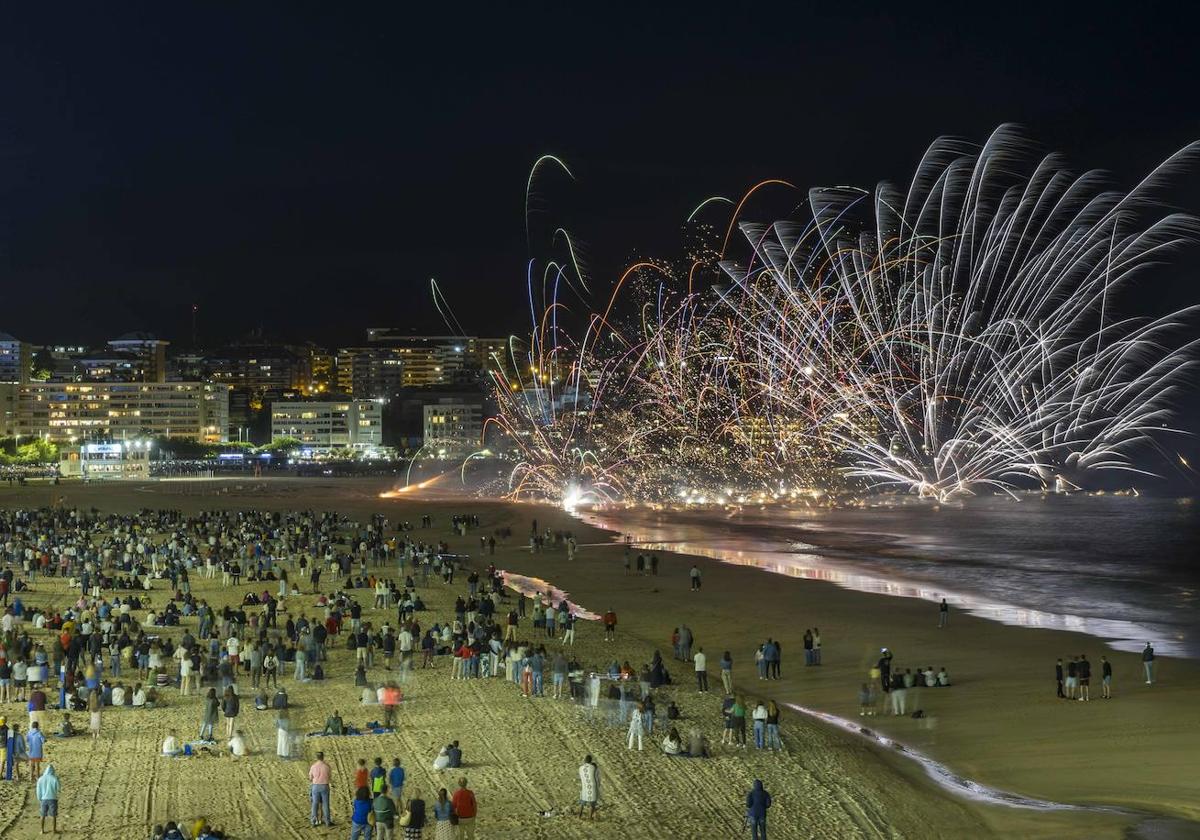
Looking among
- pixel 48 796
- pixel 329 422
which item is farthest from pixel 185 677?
pixel 329 422

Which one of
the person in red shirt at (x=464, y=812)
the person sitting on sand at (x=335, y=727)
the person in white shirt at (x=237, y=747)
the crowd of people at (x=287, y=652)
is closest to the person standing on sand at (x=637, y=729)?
the crowd of people at (x=287, y=652)

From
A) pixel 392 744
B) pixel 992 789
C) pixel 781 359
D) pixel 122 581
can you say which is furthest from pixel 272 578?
pixel 781 359

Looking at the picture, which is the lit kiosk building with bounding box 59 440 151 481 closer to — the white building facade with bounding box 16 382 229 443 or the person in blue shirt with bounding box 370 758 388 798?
the white building facade with bounding box 16 382 229 443

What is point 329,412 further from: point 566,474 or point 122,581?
point 122,581

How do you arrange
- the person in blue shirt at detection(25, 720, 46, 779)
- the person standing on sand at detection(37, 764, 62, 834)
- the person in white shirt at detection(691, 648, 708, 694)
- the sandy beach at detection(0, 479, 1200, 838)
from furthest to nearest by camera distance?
the person in white shirt at detection(691, 648, 708, 694), the person in blue shirt at detection(25, 720, 46, 779), the sandy beach at detection(0, 479, 1200, 838), the person standing on sand at detection(37, 764, 62, 834)

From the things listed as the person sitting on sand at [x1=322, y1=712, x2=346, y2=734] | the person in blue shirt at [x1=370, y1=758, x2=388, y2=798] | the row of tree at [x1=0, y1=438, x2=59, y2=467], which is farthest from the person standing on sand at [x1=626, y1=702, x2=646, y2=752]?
the row of tree at [x1=0, y1=438, x2=59, y2=467]

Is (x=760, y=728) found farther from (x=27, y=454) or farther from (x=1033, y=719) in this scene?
(x=27, y=454)
